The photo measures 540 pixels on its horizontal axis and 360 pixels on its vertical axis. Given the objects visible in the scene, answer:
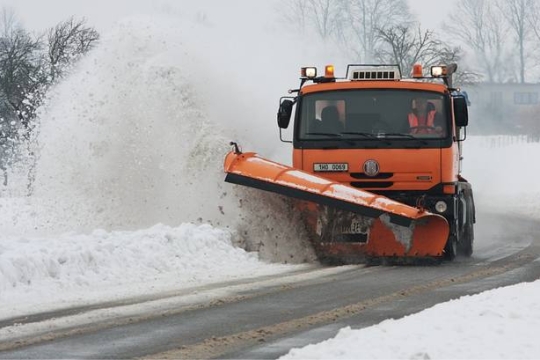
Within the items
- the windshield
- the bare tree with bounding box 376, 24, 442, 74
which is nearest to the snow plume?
the windshield

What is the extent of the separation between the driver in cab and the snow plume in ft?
8.86

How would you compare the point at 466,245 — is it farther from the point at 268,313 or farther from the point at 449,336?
the point at 449,336

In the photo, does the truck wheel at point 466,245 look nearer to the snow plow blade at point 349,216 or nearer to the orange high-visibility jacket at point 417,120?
the snow plow blade at point 349,216

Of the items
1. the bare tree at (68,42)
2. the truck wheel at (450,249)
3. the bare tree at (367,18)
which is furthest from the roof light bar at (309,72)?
the bare tree at (367,18)

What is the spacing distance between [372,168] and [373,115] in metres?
0.73

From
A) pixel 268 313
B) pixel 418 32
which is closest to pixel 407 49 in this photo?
pixel 418 32

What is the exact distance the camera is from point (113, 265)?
1073 centimetres

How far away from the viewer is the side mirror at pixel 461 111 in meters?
13.0

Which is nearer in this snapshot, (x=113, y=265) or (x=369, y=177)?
(x=113, y=265)

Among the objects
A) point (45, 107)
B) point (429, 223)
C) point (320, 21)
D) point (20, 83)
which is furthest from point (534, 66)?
point (429, 223)

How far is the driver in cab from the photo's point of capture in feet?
42.3

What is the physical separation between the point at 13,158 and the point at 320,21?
2458 cm

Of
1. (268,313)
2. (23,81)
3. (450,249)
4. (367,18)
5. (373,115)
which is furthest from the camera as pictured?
(367,18)

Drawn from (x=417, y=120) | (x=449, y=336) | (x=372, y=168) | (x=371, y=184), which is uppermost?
(x=417, y=120)
